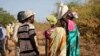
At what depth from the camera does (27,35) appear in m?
8.48

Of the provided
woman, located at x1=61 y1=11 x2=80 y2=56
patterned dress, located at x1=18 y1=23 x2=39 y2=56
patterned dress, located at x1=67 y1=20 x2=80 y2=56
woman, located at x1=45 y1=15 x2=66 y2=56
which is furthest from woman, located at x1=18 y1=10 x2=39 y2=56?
patterned dress, located at x1=67 y1=20 x2=80 y2=56

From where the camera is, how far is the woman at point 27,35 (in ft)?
27.6

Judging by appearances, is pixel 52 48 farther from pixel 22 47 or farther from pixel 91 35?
pixel 91 35

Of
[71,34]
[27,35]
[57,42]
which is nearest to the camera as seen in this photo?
[27,35]

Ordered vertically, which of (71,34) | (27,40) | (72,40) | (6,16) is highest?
(27,40)

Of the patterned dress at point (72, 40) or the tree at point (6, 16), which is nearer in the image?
the patterned dress at point (72, 40)

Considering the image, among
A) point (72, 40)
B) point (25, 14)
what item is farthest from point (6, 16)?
point (25, 14)

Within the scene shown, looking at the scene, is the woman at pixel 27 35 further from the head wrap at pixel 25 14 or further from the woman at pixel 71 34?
the woman at pixel 71 34

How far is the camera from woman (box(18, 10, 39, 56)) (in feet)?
27.6

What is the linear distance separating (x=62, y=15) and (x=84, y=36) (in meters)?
10.6

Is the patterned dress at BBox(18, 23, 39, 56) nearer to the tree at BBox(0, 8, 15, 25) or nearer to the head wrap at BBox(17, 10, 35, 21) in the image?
the head wrap at BBox(17, 10, 35, 21)

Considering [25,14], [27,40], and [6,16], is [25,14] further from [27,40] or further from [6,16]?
[6,16]

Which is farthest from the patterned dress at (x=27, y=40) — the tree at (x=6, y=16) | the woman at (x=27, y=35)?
the tree at (x=6, y=16)

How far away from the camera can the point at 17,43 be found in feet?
29.6
